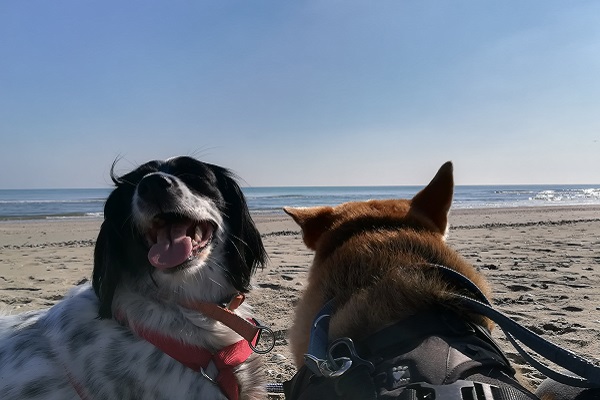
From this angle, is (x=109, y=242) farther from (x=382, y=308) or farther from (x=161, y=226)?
(x=382, y=308)

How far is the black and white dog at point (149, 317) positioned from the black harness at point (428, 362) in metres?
1.05

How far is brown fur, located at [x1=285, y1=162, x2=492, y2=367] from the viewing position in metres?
1.69

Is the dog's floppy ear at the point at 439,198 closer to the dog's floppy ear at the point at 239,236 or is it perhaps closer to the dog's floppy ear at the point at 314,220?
the dog's floppy ear at the point at 314,220

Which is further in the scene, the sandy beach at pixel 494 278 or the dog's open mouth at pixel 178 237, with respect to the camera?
the sandy beach at pixel 494 278

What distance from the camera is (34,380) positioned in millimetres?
2414

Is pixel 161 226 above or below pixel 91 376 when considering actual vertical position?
above

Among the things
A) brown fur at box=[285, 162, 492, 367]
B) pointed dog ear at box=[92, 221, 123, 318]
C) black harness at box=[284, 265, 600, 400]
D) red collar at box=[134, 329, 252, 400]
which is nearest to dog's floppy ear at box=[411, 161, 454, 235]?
brown fur at box=[285, 162, 492, 367]

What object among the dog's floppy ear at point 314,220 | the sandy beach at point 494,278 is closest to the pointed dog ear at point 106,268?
the sandy beach at point 494,278

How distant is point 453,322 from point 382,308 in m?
0.26

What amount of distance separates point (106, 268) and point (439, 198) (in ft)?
6.59

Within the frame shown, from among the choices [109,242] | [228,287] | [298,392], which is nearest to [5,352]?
[109,242]

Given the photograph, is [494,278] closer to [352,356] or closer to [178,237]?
[178,237]

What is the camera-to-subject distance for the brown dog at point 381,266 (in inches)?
66.2

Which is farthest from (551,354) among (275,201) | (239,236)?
(275,201)
